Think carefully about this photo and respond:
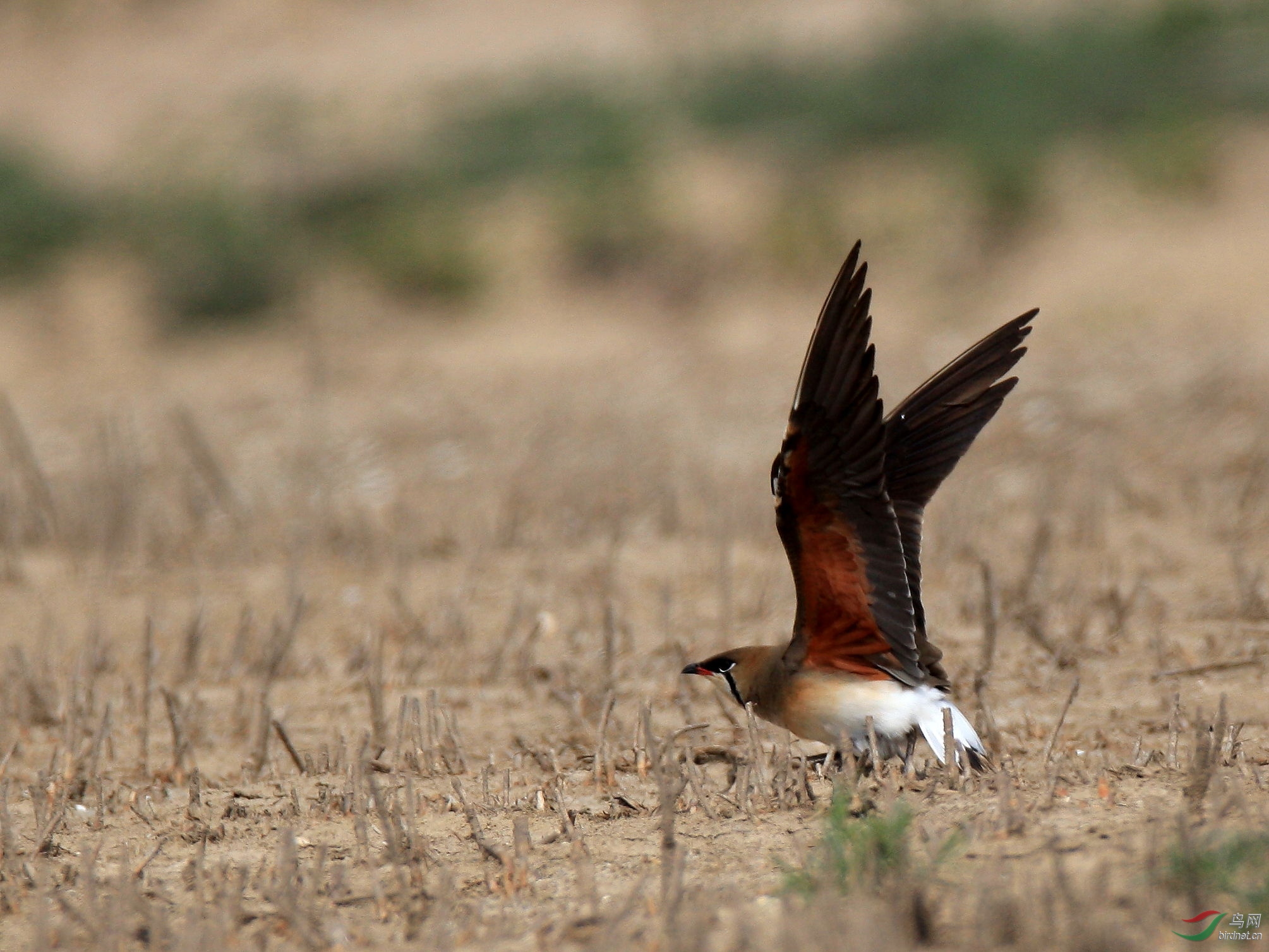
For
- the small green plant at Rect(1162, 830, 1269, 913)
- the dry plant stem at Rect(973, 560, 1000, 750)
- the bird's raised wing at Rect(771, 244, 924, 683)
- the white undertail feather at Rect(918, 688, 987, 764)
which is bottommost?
the small green plant at Rect(1162, 830, 1269, 913)

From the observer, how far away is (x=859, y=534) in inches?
144

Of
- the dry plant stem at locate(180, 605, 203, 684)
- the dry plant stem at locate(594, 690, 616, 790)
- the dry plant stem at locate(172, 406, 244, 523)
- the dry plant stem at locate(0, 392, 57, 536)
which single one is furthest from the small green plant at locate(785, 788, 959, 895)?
the dry plant stem at locate(0, 392, 57, 536)

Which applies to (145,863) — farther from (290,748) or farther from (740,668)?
(740,668)

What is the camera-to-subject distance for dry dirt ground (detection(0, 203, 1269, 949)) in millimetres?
2951

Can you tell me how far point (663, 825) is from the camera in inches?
126

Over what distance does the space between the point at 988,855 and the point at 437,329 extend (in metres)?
13.6

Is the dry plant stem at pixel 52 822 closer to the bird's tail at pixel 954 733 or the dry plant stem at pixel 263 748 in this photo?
the dry plant stem at pixel 263 748

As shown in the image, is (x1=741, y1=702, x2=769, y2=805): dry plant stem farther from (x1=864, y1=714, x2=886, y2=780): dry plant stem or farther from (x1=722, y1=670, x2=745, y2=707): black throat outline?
(x1=722, y1=670, x2=745, y2=707): black throat outline

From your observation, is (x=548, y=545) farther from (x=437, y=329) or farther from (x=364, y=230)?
(x=364, y=230)

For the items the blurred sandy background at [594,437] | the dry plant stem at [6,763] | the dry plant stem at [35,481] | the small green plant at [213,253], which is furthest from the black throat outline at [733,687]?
the small green plant at [213,253]

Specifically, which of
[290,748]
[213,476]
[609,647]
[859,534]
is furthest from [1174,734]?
[213,476]

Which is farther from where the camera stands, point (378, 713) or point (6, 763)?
point (378, 713)

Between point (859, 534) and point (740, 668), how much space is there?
771mm

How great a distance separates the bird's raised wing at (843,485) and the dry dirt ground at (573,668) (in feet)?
1.46
